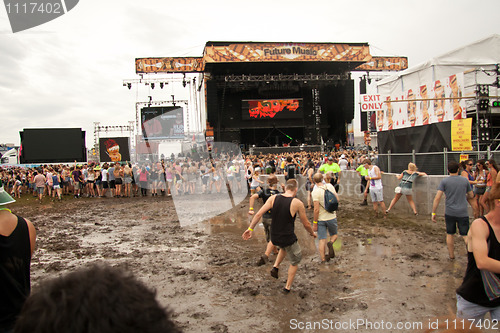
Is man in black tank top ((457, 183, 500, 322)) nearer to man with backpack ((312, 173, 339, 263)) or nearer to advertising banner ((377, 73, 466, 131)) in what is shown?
man with backpack ((312, 173, 339, 263))

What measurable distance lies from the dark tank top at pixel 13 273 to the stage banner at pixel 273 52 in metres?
34.2

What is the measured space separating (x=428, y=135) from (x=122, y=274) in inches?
625

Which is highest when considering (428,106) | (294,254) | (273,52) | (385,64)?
(273,52)

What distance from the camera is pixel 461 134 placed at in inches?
449

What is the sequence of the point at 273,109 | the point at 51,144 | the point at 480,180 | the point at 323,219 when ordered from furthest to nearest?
the point at 273,109 → the point at 51,144 → the point at 480,180 → the point at 323,219

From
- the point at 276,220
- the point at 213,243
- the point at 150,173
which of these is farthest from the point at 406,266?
the point at 150,173

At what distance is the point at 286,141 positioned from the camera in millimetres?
43781

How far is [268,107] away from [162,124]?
13719 millimetres

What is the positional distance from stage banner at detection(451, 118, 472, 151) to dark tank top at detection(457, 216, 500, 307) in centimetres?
990

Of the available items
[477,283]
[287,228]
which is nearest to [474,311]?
[477,283]

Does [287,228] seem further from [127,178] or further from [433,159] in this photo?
[127,178]

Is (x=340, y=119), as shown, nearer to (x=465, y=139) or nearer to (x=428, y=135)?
(x=428, y=135)

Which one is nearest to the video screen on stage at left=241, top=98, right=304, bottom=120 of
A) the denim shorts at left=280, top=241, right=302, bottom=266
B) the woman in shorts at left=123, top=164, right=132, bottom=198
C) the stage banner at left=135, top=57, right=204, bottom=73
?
the stage banner at left=135, top=57, right=204, bottom=73

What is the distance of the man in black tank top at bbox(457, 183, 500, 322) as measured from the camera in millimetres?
2701
